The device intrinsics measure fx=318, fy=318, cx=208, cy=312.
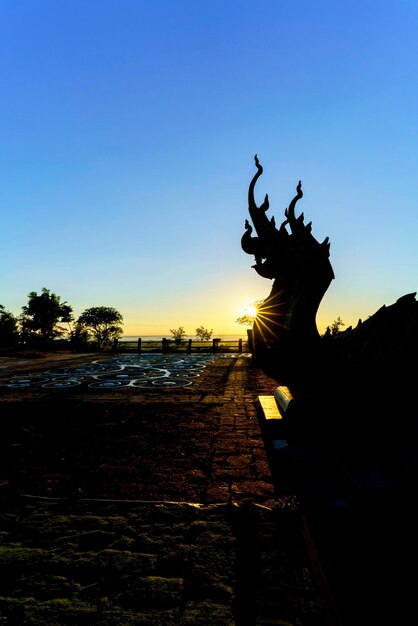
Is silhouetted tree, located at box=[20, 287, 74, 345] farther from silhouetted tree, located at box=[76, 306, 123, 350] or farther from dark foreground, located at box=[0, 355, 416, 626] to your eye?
dark foreground, located at box=[0, 355, 416, 626]

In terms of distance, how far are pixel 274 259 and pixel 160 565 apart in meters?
2.74

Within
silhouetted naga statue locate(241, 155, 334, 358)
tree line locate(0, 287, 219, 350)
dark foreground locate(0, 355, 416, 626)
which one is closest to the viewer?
dark foreground locate(0, 355, 416, 626)

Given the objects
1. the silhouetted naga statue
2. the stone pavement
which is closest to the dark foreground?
the stone pavement

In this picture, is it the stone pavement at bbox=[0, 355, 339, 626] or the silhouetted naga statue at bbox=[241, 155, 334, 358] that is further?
the silhouetted naga statue at bbox=[241, 155, 334, 358]

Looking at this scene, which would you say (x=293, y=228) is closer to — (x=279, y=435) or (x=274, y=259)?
(x=274, y=259)

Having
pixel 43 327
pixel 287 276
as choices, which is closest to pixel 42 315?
pixel 43 327

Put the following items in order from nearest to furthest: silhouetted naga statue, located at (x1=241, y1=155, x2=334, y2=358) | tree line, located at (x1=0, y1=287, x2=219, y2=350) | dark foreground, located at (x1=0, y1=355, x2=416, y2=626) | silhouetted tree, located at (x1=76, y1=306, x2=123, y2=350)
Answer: dark foreground, located at (x1=0, y1=355, x2=416, y2=626)
silhouetted naga statue, located at (x1=241, y1=155, x2=334, y2=358)
tree line, located at (x1=0, y1=287, x2=219, y2=350)
silhouetted tree, located at (x1=76, y1=306, x2=123, y2=350)

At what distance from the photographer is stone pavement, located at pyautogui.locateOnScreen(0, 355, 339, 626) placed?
171cm

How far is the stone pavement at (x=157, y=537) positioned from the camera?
171cm

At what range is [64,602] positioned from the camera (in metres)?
1.82

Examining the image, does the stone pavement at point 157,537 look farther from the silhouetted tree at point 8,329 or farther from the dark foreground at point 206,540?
the silhouetted tree at point 8,329

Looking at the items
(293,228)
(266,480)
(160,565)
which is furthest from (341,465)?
(293,228)

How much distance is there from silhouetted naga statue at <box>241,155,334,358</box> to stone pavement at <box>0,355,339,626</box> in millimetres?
1440

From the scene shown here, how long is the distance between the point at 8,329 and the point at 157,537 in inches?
1615
